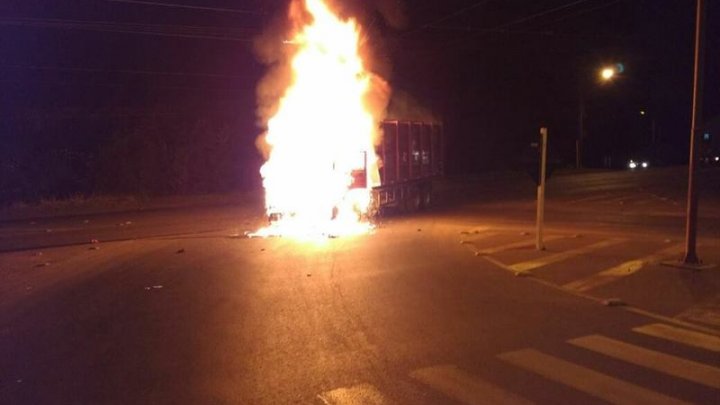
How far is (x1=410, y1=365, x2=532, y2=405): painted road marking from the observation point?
5.68 m

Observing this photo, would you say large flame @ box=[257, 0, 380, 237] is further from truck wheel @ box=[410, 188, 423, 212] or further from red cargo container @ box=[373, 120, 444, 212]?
truck wheel @ box=[410, 188, 423, 212]

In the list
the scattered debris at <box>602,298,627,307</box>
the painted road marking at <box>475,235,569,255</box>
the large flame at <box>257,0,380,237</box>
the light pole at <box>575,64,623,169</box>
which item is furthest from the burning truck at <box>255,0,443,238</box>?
the light pole at <box>575,64,623,169</box>

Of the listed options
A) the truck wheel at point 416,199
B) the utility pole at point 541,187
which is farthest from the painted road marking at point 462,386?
the truck wheel at point 416,199

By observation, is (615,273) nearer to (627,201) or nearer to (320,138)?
(320,138)

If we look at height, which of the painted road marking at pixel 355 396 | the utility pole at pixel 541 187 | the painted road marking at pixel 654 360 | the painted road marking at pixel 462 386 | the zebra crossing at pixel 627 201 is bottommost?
the zebra crossing at pixel 627 201

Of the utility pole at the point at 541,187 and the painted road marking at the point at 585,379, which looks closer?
the painted road marking at the point at 585,379

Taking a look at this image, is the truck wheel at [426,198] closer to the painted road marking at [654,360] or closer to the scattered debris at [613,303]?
the scattered debris at [613,303]

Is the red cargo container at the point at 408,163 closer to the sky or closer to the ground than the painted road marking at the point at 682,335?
closer to the sky

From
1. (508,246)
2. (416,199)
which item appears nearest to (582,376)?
(508,246)

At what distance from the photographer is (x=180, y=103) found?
37000 mm

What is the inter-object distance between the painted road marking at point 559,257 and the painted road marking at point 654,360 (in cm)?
492

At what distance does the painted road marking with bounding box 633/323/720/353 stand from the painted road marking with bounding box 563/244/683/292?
7.65 feet

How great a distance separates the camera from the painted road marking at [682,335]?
734cm

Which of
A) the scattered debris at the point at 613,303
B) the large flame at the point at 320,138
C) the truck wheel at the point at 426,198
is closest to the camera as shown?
the scattered debris at the point at 613,303
